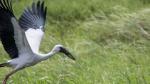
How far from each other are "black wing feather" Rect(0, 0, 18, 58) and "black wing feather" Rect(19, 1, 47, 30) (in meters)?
0.79

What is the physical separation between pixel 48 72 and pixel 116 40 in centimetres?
199

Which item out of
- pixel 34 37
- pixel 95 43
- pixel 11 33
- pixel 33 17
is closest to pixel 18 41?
pixel 11 33

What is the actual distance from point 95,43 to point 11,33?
9.47ft

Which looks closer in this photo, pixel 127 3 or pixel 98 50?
pixel 98 50

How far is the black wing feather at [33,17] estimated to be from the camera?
640cm

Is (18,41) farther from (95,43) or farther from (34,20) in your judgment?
(95,43)

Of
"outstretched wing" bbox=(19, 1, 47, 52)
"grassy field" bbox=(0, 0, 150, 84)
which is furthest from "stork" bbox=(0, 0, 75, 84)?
"grassy field" bbox=(0, 0, 150, 84)

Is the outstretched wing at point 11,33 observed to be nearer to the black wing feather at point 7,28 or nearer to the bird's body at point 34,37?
the black wing feather at point 7,28

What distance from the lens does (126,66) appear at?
6.28 meters

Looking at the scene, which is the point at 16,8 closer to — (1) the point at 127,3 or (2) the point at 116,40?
(1) the point at 127,3

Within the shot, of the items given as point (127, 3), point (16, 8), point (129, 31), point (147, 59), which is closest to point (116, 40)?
point (129, 31)

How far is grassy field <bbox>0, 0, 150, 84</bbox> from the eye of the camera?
231 inches

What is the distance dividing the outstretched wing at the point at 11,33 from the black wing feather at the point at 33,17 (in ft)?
2.59

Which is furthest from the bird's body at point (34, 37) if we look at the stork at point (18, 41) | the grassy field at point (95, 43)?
the grassy field at point (95, 43)
